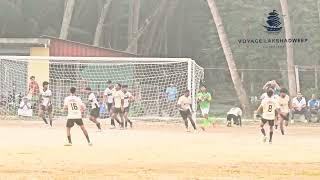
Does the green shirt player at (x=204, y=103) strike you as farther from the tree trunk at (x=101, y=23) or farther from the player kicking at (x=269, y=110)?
the tree trunk at (x=101, y=23)

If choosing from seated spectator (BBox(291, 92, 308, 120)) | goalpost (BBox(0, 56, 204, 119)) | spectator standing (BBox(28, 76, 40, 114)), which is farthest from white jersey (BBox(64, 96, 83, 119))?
seated spectator (BBox(291, 92, 308, 120))

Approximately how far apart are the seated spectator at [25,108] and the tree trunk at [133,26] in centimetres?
1443

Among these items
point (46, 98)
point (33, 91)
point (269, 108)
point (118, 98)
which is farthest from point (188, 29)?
point (269, 108)

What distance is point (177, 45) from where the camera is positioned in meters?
50.0

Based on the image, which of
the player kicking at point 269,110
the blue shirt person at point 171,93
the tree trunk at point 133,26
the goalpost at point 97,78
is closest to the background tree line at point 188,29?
the tree trunk at point 133,26

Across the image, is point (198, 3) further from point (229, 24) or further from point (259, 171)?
point (259, 171)

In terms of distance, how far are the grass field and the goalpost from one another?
24.0ft

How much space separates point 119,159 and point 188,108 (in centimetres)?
960

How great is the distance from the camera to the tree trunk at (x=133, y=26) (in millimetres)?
44094

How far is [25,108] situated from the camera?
30.1 meters

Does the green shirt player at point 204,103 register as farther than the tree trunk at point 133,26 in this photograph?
No

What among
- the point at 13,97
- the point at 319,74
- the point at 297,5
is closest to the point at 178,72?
the point at 13,97

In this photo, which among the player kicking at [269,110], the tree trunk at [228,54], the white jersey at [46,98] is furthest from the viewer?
the tree trunk at [228,54]

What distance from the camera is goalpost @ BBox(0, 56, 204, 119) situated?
30.5m
